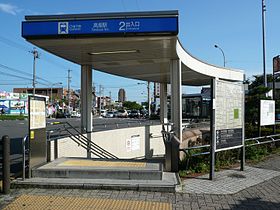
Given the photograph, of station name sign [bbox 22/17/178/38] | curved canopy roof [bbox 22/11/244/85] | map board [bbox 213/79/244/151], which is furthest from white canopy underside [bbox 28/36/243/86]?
map board [bbox 213/79/244/151]

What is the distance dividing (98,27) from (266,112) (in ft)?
23.5

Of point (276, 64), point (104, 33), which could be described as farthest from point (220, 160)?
point (276, 64)

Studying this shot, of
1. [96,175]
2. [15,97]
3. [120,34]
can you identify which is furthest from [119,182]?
[15,97]

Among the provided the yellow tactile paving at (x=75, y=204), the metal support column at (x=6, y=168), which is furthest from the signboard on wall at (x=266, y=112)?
the metal support column at (x=6, y=168)

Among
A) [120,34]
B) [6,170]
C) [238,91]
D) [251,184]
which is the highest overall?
[120,34]

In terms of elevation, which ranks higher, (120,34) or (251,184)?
(120,34)

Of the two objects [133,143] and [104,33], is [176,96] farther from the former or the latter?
[104,33]

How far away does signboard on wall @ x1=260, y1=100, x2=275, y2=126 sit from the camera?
12117 millimetres

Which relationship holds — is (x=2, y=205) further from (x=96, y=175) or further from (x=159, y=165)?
(x=159, y=165)

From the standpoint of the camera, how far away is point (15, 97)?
281 ft

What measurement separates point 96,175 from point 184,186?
6.42ft

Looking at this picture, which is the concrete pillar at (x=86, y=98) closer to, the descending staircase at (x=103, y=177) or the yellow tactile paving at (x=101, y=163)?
the yellow tactile paving at (x=101, y=163)

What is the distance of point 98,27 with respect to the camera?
9305mm

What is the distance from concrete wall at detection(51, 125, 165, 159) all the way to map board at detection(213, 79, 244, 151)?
5.74m
